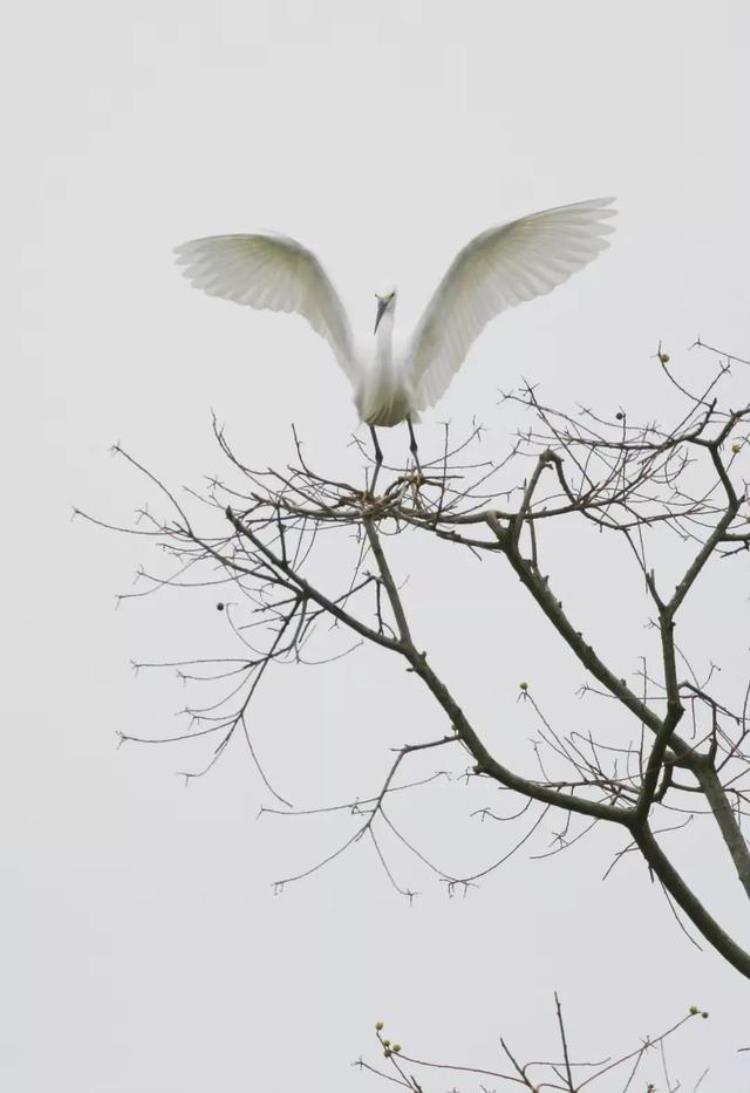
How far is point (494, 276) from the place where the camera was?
7.84m

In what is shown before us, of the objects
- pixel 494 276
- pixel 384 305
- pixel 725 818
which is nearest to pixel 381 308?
pixel 384 305

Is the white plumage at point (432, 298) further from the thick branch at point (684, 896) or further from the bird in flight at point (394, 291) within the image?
the thick branch at point (684, 896)

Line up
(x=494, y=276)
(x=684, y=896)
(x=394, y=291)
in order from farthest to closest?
(x=394, y=291) → (x=494, y=276) → (x=684, y=896)

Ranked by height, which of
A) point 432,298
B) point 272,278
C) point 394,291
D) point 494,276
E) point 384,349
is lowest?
point 384,349

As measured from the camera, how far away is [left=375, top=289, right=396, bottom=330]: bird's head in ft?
26.0

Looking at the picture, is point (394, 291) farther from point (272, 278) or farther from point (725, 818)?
point (725, 818)

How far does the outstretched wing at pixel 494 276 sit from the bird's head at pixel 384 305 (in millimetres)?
212

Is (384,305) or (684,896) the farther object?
(384,305)

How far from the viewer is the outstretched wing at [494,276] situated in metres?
7.50

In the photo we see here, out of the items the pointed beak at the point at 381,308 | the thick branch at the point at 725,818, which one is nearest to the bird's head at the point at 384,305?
the pointed beak at the point at 381,308

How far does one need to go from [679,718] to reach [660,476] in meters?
0.73

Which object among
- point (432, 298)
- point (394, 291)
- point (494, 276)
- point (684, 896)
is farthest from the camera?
point (394, 291)

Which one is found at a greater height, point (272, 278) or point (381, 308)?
point (272, 278)

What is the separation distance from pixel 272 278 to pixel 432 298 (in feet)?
2.97
